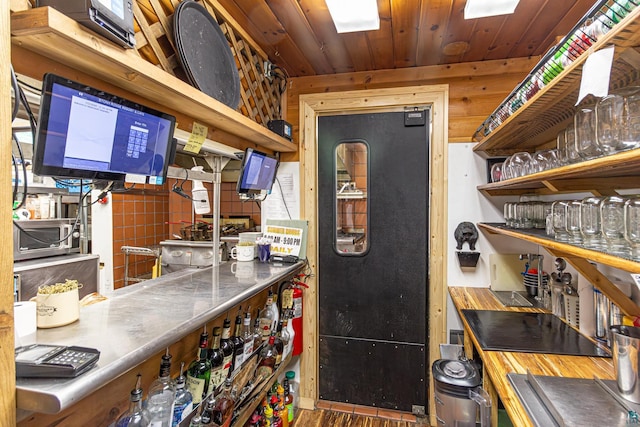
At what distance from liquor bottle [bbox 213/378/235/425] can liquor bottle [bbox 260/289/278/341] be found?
1.55ft

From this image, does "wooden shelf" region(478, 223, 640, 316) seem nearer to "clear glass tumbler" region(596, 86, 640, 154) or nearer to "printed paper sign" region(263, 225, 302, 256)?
"clear glass tumbler" region(596, 86, 640, 154)

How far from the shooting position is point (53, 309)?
41.4 inches

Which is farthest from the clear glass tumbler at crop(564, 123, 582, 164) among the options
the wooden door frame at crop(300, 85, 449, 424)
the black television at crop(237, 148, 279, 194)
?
the black television at crop(237, 148, 279, 194)

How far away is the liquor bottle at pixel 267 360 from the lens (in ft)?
6.73

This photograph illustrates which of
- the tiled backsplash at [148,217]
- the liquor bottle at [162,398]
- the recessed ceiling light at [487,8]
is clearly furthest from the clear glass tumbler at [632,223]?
the tiled backsplash at [148,217]

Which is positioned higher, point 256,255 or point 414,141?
point 414,141

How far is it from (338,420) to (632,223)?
221cm

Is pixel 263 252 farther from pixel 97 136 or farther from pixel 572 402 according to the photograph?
pixel 572 402

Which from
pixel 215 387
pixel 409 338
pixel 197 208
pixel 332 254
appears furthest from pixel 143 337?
pixel 409 338

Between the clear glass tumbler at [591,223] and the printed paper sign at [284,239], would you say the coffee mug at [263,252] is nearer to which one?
the printed paper sign at [284,239]

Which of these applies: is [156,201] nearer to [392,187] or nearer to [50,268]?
[50,268]

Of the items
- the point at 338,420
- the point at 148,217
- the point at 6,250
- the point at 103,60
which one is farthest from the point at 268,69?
the point at 148,217

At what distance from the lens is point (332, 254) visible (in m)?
2.67

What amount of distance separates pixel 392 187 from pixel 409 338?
3.57ft
